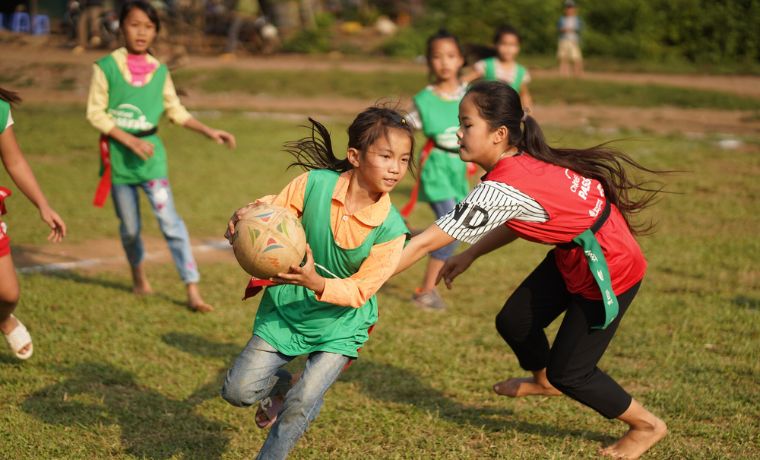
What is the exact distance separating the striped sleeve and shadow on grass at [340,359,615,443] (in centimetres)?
138

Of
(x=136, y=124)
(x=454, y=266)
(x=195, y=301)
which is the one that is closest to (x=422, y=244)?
(x=454, y=266)

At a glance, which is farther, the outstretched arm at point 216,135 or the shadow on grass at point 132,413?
the outstretched arm at point 216,135

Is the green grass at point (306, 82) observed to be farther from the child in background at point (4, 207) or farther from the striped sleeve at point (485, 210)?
the striped sleeve at point (485, 210)

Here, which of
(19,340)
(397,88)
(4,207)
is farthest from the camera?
(397,88)

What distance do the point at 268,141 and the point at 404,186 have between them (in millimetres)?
3477

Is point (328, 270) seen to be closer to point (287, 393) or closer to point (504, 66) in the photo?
point (287, 393)

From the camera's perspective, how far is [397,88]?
20.6 m

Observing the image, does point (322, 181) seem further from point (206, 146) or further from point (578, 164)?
point (206, 146)

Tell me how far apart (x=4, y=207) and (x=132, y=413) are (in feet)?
4.35

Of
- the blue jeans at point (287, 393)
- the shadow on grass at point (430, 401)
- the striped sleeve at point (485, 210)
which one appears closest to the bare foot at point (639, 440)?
the shadow on grass at point (430, 401)

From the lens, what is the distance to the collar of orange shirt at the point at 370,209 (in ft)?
13.1

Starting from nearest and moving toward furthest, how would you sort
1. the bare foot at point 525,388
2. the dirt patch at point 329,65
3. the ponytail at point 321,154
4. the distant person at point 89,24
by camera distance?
the ponytail at point 321,154 < the bare foot at point 525,388 < the dirt patch at point 329,65 < the distant person at point 89,24

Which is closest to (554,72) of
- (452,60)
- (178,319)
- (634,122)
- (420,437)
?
(634,122)

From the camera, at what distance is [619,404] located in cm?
454
